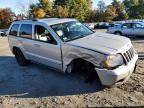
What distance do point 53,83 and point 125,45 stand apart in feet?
7.77

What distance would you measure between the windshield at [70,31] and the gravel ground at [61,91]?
1.26 meters

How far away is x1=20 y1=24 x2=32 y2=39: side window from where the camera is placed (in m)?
9.38

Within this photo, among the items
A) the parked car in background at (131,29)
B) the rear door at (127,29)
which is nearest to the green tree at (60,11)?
the parked car in background at (131,29)

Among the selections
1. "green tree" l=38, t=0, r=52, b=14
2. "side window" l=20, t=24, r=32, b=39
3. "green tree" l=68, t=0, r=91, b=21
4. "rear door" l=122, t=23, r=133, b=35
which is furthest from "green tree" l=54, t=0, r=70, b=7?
"side window" l=20, t=24, r=32, b=39

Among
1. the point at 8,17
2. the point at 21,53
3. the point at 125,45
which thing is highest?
the point at 125,45

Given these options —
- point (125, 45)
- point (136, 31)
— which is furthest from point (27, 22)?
point (136, 31)

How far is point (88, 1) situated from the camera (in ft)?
335

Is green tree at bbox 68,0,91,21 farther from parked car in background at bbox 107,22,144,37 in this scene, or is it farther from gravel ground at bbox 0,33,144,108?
gravel ground at bbox 0,33,144,108

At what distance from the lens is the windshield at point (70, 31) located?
8.07 meters

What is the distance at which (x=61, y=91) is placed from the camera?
24.4 ft

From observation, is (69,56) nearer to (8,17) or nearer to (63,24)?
(63,24)

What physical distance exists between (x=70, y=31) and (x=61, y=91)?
1.94 m

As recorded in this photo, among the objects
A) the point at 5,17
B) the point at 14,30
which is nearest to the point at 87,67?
the point at 14,30

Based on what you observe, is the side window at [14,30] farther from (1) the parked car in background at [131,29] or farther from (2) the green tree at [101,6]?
(2) the green tree at [101,6]
